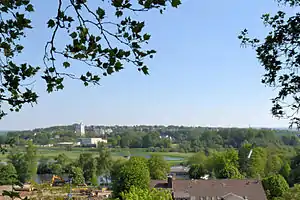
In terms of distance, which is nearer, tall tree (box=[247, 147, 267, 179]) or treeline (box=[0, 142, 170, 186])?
tall tree (box=[247, 147, 267, 179])

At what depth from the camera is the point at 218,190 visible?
85.6ft

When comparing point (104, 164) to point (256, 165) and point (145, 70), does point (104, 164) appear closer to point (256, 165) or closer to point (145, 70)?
point (256, 165)

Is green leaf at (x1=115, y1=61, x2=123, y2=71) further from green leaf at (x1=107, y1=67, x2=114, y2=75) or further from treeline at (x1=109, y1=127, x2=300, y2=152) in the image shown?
treeline at (x1=109, y1=127, x2=300, y2=152)

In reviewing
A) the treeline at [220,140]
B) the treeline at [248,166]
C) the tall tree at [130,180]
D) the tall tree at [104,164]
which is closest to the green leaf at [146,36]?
the tall tree at [130,180]

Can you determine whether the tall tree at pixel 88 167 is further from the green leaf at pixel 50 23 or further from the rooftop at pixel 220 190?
the green leaf at pixel 50 23

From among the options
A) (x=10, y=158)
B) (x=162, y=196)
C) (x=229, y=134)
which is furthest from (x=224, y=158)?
(x=229, y=134)

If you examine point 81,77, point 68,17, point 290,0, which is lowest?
point 81,77

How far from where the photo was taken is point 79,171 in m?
41.7

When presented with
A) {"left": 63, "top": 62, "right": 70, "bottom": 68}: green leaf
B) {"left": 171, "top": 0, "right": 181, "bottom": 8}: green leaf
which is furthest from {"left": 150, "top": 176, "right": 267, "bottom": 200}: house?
{"left": 171, "top": 0, "right": 181, "bottom": 8}: green leaf

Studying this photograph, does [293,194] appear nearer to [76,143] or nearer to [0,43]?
[0,43]

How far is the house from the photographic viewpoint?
990 inches

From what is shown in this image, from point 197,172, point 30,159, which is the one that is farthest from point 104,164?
point 197,172

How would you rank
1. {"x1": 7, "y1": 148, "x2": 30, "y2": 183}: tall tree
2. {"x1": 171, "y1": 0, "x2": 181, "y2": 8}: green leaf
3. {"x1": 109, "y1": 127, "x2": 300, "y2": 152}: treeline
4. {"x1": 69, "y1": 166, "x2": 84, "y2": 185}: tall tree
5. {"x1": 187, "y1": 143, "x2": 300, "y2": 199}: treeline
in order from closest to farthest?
1. {"x1": 171, "y1": 0, "x2": 181, "y2": 8}: green leaf
2. {"x1": 187, "y1": 143, "x2": 300, "y2": 199}: treeline
3. {"x1": 69, "y1": 166, "x2": 84, "y2": 185}: tall tree
4. {"x1": 7, "y1": 148, "x2": 30, "y2": 183}: tall tree
5. {"x1": 109, "y1": 127, "x2": 300, "y2": 152}: treeline

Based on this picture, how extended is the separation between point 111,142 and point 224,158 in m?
75.0
